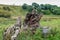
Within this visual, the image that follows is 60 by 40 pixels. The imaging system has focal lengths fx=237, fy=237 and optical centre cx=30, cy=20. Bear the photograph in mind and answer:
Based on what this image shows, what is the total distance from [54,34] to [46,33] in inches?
9.4

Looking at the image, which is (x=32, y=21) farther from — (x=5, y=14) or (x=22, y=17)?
(x=5, y=14)

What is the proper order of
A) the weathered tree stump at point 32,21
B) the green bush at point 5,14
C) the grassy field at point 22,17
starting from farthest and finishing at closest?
the green bush at point 5,14
the grassy field at point 22,17
the weathered tree stump at point 32,21

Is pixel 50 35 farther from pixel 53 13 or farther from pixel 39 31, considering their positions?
pixel 53 13

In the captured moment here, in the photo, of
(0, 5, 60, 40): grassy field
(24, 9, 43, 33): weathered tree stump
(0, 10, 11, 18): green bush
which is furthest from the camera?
(0, 10, 11, 18): green bush

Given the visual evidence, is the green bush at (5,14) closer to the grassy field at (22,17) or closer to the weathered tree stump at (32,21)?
the grassy field at (22,17)

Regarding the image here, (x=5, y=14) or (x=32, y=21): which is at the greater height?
(x=32, y=21)

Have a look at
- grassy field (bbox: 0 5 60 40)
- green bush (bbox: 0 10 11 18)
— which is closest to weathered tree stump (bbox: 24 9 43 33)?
grassy field (bbox: 0 5 60 40)

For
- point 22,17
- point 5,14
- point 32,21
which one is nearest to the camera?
point 32,21

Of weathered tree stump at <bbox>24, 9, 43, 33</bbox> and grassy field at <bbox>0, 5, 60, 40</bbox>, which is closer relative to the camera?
weathered tree stump at <bbox>24, 9, 43, 33</bbox>

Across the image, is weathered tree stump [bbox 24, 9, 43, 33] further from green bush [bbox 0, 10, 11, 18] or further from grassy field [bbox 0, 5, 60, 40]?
green bush [bbox 0, 10, 11, 18]

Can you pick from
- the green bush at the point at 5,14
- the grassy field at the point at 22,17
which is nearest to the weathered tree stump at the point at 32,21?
the grassy field at the point at 22,17

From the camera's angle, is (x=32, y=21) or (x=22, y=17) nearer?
(x=32, y=21)

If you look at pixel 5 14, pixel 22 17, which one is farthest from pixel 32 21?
pixel 5 14

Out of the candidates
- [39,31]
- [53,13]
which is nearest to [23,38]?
[39,31]
